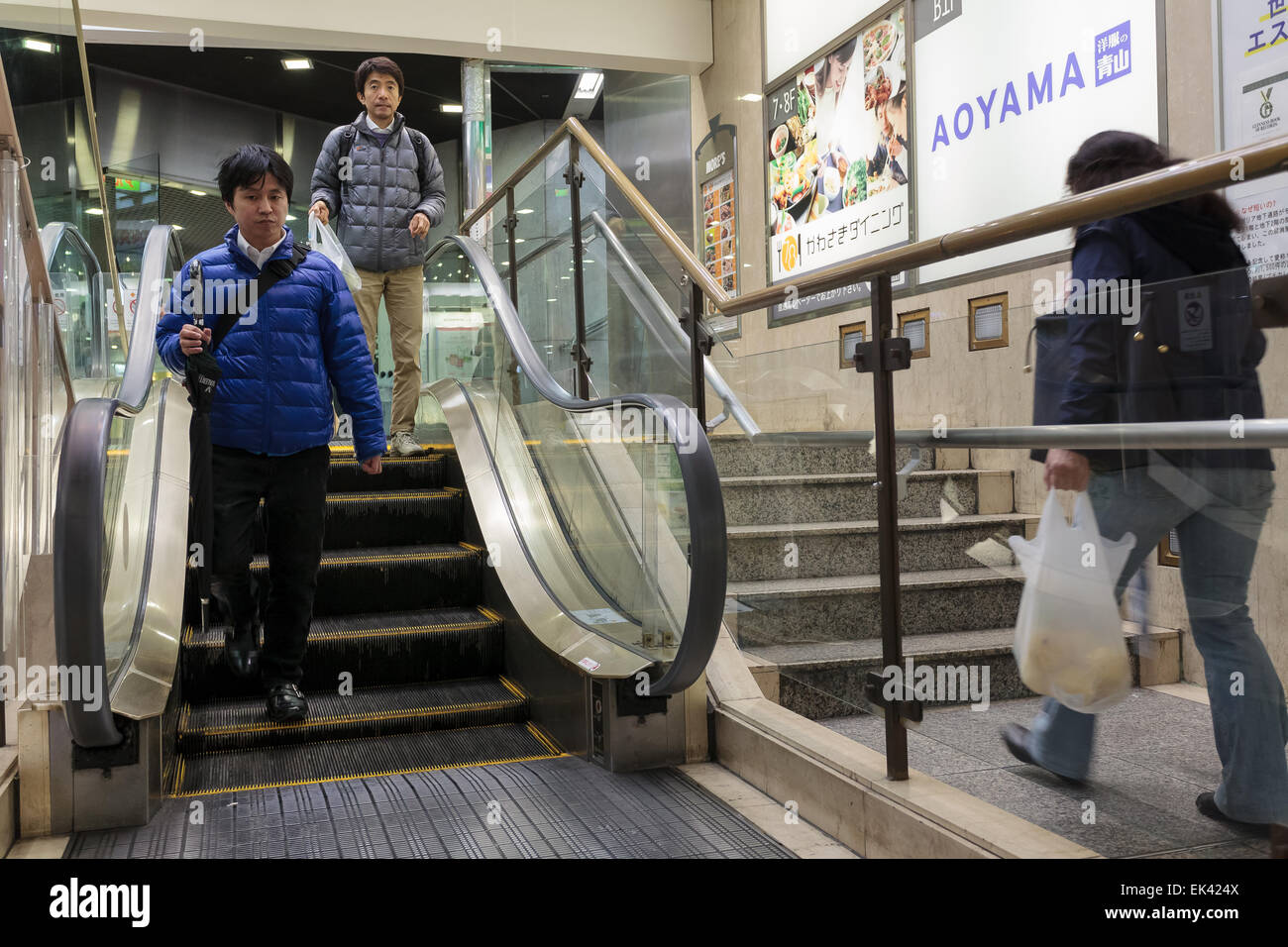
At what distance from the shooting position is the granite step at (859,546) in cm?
223

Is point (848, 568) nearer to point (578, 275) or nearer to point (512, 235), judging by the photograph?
point (578, 275)

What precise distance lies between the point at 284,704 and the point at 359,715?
0.82 ft

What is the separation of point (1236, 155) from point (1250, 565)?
0.68m

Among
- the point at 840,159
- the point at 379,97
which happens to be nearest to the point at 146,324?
the point at 379,97

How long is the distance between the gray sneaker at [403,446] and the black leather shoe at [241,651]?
185 cm

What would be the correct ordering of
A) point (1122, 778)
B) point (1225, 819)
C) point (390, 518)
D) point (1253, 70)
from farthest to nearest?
1. point (390, 518)
2. point (1253, 70)
3. point (1122, 778)
4. point (1225, 819)

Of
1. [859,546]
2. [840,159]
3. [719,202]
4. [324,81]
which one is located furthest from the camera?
[324,81]

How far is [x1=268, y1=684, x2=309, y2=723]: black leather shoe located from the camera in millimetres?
3309

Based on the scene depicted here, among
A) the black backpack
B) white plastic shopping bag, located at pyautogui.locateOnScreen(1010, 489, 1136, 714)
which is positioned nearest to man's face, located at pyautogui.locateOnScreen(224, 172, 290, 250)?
the black backpack

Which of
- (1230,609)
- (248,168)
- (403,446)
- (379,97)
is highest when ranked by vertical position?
(379,97)

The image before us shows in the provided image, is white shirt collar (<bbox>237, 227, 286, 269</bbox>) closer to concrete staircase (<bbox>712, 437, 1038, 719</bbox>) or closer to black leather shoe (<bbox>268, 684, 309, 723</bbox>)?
black leather shoe (<bbox>268, 684, 309, 723</bbox>)

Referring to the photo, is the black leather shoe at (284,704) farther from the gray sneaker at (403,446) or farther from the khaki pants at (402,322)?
the khaki pants at (402,322)

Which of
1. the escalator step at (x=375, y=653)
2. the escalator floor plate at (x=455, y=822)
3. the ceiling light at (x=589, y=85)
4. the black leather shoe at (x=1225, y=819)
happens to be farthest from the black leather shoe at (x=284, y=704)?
the ceiling light at (x=589, y=85)

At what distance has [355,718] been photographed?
341cm
